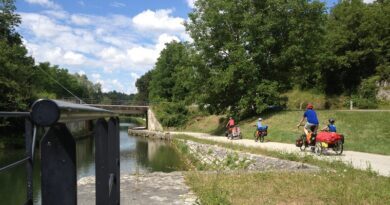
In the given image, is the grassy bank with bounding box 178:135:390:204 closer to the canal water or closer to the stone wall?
the canal water

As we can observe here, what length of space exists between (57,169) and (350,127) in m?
23.3

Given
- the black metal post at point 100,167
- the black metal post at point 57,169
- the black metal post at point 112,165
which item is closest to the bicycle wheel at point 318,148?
the black metal post at point 112,165

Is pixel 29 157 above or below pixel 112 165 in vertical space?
above

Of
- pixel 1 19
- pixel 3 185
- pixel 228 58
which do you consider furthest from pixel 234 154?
pixel 1 19

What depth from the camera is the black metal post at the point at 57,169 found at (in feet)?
4.24

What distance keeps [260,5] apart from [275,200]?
90.8 ft

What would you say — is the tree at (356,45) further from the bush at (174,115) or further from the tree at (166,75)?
the tree at (166,75)

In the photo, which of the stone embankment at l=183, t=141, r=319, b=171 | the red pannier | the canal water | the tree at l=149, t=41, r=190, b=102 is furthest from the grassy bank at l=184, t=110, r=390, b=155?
the tree at l=149, t=41, r=190, b=102

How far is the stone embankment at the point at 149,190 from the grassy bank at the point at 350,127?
9911 millimetres

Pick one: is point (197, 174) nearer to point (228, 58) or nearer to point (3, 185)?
point (3, 185)

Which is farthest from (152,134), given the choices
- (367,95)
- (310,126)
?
(310,126)

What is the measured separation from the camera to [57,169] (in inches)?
51.2

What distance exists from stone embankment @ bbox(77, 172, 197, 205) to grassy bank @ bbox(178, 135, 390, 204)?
265 millimetres

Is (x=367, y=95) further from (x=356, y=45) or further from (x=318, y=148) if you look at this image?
(x=318, y=148)
